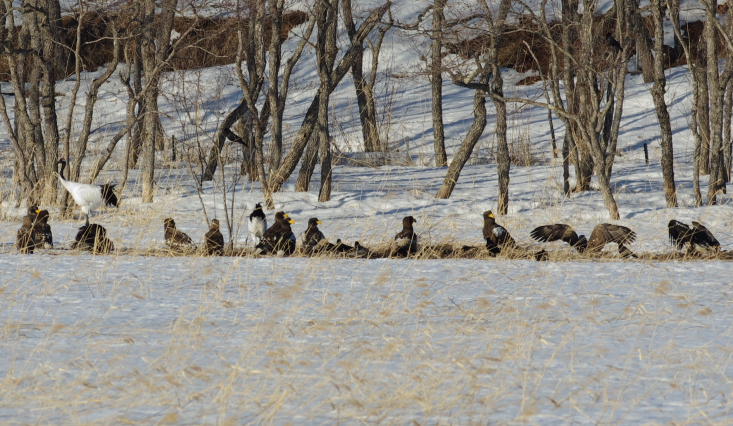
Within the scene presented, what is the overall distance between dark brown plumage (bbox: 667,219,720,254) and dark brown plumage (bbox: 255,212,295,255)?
455cm

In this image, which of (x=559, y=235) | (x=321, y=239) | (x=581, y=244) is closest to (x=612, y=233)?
(x=581, y=244)

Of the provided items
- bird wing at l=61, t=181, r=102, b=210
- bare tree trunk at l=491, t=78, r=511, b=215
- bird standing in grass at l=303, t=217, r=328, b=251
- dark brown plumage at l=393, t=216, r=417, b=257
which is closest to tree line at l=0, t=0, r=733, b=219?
bare tree trunk at l=491, t=78, r=511, b=215

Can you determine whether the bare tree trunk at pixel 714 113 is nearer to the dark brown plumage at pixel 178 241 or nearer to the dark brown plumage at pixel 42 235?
the dark brown plumage at pixel 178 241

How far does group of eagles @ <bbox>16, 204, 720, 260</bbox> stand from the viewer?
29.3 ft

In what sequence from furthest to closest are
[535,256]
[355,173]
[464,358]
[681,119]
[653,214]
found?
[681,119]
[355,173]
[653,214]
[535,256]
[464,358]

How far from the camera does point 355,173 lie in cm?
1822

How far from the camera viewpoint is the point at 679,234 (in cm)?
948

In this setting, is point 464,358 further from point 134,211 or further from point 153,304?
point 134,211

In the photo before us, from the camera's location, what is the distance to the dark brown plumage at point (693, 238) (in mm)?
9227

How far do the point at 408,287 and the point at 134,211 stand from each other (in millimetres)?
7218

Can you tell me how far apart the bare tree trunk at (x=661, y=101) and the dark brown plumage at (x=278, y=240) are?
738cm

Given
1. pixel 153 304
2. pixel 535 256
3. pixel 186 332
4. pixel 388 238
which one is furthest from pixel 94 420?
pixel 388 238

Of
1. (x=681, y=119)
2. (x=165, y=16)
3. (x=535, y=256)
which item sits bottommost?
(x=535, y=256)

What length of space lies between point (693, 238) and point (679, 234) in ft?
0.63
